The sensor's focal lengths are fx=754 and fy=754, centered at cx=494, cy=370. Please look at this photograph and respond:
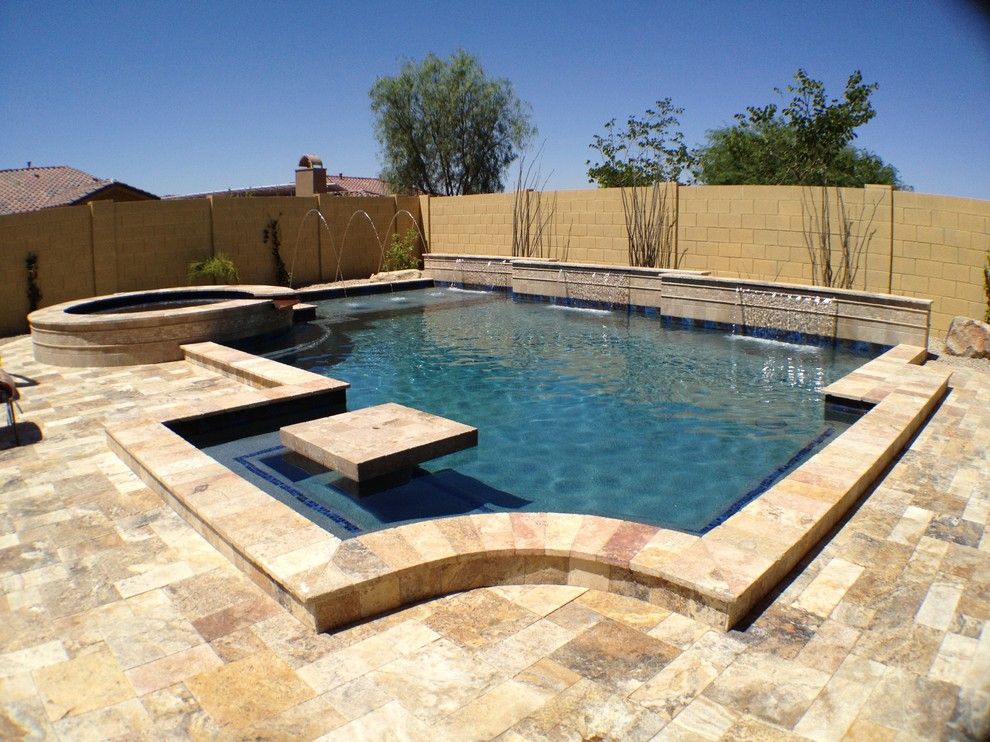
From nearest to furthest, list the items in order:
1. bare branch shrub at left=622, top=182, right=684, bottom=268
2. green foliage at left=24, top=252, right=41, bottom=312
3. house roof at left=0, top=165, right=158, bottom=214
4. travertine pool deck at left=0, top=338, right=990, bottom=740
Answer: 1. travertine pool deck at left=0, top=338, right=990, bottom=740
2. green foliage at left=24, top=252, right=41, bottom=312
3. bare branch shrub at left=622, top=182, right=684, bottom=268
4. house roof at left=0, top=165, right=158, bottom=214

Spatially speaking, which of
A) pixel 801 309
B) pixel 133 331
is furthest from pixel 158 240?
pixel 801 309

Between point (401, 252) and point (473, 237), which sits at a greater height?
point (473, 237)

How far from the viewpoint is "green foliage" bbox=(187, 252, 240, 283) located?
48.5 feet

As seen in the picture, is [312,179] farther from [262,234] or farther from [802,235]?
[802,235]

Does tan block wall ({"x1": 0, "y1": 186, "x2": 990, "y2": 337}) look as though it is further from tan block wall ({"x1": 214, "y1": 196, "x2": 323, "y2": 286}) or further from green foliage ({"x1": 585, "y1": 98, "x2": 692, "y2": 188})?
green foliage ({"x1": 585, "y1": 98, "x2": 692, "y2": 188})

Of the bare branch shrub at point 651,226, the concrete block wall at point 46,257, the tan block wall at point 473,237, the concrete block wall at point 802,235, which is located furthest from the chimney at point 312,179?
the bare branch shrub at point 651,226

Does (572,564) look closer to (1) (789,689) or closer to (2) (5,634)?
(1) (789,689)

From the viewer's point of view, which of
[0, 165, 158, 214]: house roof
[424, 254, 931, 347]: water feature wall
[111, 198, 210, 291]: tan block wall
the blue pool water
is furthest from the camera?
[0, 165, 158, 214]: house roof

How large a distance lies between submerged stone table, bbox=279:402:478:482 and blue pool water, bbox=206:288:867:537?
0.38 metres

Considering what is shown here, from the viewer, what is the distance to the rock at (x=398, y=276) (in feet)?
56.3

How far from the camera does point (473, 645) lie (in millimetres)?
3311

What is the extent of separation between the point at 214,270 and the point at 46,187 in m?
20.4

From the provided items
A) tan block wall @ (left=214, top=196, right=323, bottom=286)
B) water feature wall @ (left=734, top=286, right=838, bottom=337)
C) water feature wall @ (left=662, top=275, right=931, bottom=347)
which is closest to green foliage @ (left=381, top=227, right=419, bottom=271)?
tan block wall @ (left=214, top=196, right=323, bottom=286)

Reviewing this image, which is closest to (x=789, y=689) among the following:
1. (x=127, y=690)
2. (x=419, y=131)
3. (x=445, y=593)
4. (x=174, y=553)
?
(x=445, y=593)
